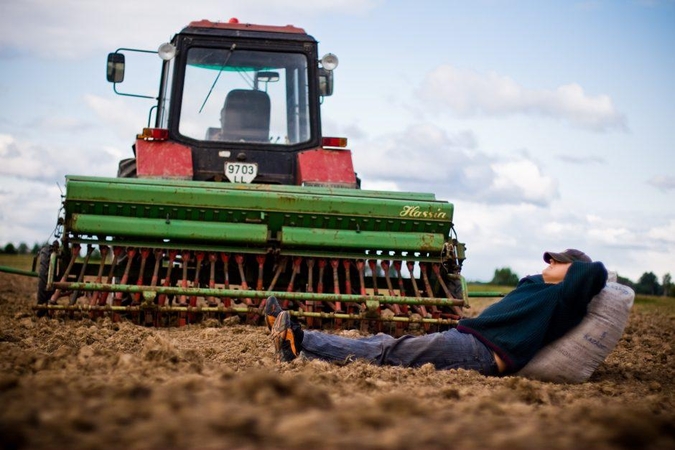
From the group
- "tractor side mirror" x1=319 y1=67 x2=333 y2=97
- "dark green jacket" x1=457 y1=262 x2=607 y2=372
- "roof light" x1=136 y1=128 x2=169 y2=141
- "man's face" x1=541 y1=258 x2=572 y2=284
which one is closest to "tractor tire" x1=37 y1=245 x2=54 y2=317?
"roof light" x1=136 y1=128 x2=169 y2=141

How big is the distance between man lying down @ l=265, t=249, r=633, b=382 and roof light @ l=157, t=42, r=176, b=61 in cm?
417

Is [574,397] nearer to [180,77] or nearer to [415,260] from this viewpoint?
[415,260]

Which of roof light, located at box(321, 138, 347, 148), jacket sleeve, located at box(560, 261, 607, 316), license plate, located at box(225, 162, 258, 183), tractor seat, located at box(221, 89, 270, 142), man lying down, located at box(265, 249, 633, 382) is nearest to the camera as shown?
jacket sleeve, located at box(560, 261, 607, 316)

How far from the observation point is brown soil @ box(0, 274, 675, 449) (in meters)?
2.57

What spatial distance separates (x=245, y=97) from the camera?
31.3 feet

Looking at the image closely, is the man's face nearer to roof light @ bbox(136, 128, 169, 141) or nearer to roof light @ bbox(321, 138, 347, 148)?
roof light @ bbox(321, 138, 347, 148)

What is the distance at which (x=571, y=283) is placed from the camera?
559 cm

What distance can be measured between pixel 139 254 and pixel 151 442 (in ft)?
20.1

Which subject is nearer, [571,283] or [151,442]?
[151,442]

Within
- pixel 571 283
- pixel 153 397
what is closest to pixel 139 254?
pixel 571 283

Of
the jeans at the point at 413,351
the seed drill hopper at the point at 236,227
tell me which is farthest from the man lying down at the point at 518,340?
the seed drill hopper at the point at 236,227

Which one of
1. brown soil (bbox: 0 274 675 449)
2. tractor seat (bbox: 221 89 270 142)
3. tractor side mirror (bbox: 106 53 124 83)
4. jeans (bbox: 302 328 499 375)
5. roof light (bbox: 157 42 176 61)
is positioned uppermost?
roof light (bbox: 157 42 176 61)

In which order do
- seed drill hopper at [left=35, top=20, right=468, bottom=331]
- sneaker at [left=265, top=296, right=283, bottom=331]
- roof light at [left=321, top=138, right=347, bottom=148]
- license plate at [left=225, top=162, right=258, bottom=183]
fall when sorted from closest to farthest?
sneaker at [left=265, top=296, right=283, bottom=331] < seed drill hopper at [left=35, top=20, right=468, bottom=331] < license plate at [left=225, top=162, right=258, bottom=183] < roof light at [left=321, top=138, right=347, bottom=148]

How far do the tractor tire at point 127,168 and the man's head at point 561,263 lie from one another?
5151 millimetres
